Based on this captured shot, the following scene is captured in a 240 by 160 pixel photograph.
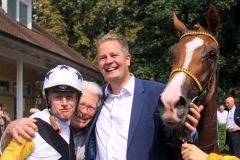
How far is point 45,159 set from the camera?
10.0 feet

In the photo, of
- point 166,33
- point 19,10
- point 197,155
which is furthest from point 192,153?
point 166,33

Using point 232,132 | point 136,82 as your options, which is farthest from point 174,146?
point 232,132

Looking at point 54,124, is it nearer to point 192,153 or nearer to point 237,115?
point 192,153

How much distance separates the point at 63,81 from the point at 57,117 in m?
0.27

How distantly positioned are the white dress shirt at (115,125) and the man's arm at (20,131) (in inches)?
29.8

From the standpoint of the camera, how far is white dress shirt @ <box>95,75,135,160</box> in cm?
358

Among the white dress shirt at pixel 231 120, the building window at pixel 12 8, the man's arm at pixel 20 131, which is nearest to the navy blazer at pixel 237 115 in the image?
the white dress shirt at pixel 231 120

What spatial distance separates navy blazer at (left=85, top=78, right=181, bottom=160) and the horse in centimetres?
22

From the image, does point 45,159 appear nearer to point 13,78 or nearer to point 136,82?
point 136,82

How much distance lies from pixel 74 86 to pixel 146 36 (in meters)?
15.9

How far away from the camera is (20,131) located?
9.38 feet

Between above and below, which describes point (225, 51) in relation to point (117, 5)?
below

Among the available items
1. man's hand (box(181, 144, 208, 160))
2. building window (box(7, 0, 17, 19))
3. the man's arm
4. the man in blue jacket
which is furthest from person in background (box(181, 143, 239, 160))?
building window (box(7, 0, 17, 19))

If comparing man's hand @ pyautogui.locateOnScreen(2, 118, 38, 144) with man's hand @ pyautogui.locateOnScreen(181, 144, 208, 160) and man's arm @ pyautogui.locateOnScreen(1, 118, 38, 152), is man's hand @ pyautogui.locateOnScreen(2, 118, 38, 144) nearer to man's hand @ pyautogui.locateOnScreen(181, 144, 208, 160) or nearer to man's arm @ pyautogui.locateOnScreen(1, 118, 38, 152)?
man's arm @ pyautogui.locateOnScreen(1, 118, 38, 152)
